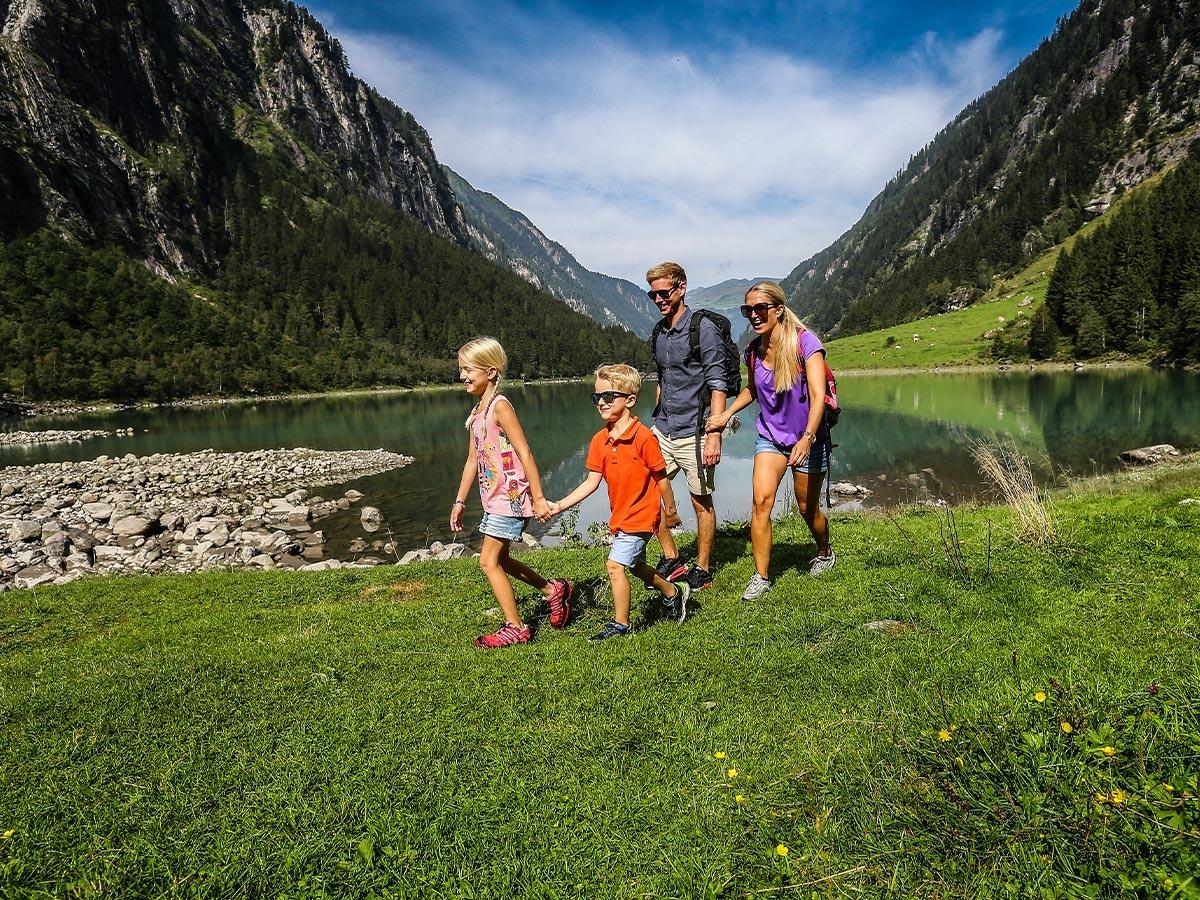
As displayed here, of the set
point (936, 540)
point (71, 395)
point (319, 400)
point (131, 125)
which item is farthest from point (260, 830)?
point (131, 125)

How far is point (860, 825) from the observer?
2773 mm

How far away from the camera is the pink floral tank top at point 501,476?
5.91 m

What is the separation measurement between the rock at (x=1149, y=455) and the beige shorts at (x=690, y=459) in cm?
2401

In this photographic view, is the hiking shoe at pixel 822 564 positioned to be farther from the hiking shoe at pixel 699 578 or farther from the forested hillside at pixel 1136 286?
the forested hillside at pixel 1136 286

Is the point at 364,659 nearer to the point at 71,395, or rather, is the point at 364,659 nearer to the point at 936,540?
the point at 936,540

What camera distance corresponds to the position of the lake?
76.6ft

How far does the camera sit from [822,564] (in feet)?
23.2

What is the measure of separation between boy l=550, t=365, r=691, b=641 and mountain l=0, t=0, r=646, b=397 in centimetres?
10340

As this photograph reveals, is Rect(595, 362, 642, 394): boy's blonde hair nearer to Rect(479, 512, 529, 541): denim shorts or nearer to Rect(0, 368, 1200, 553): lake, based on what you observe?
Rect(479, 512, 529, 541): denim shorts

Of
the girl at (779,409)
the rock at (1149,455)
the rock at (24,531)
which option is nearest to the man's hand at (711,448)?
the girl at (779,409)

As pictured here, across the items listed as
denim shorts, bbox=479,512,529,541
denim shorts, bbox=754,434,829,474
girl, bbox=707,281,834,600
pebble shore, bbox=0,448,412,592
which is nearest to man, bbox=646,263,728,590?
girl, bbox=707,281,834,600

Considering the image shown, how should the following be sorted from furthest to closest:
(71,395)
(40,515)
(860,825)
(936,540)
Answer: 1. (71,395)
2. (40,515)
3. (936,540)
4. (860,825)

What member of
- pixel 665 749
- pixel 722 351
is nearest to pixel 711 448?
pixel 722 351

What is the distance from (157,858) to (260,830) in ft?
1.51
